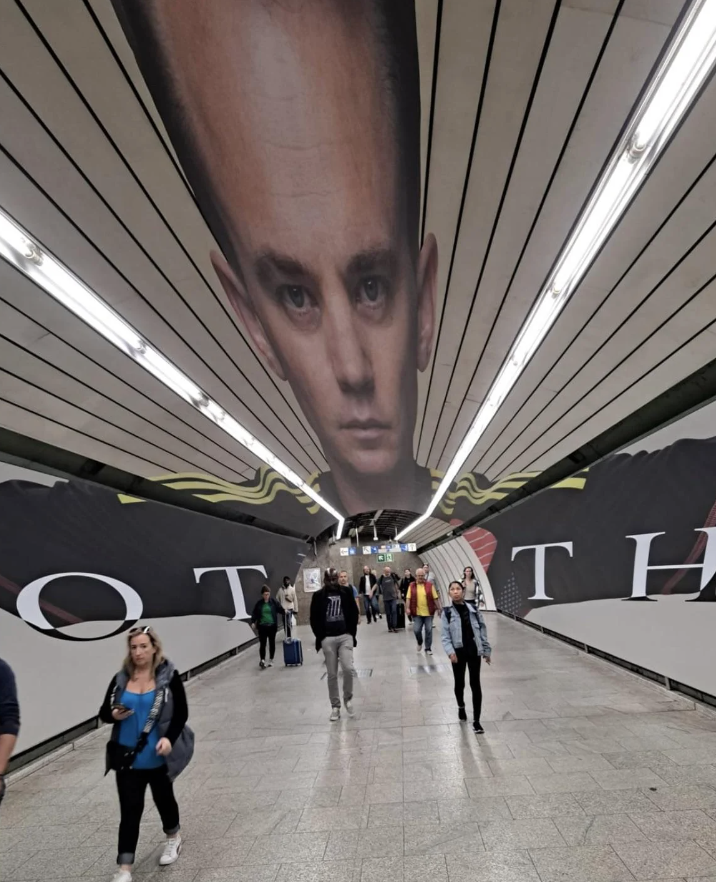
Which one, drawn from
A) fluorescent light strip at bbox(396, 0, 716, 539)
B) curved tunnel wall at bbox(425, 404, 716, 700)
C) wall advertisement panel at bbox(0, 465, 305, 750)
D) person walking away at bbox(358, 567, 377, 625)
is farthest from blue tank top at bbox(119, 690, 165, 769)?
person walking away at bbox(358, 567, 377, 625)

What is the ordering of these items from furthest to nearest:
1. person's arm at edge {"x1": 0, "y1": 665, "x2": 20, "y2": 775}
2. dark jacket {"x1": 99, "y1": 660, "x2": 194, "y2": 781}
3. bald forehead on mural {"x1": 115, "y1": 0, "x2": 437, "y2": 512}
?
dark jacket {"x1": 99, "y1": 660, "x2": 194, "y2": 781}, bald forehead on mural {"x1": 115, "y1": 0, "x2": 437, "y2": 512}, person's arm at edge {"x1": 0, "y1": 665, "x2": 20, "y2": 775}

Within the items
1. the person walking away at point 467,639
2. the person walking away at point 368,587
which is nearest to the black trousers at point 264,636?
the person walking away at point 368,587

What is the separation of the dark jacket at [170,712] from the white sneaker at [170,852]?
442mm

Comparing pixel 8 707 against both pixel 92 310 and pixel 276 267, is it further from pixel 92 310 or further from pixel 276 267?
pixel 276 267

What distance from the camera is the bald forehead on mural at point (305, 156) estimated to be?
2.96m

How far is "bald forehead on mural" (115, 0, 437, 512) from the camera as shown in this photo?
2.96 meters

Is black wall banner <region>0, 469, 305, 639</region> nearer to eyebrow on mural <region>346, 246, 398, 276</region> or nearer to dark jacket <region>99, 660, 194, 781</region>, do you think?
dark jacket <region>99, 660, 194, 781</region>

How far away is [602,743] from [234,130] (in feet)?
18.9

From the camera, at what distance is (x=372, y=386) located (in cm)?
760

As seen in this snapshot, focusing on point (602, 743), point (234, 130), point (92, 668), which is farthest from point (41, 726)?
point (234, 130)

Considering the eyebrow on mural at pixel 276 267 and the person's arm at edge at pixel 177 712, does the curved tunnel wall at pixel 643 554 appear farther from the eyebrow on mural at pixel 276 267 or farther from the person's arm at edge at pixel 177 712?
the person's arm at edge at pixel 177 712

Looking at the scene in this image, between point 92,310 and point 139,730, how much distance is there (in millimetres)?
3647

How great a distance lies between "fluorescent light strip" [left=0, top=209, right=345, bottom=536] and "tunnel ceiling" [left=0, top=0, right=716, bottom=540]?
0.10 m

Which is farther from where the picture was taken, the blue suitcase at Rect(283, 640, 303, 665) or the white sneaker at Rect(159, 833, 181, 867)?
the blue suitcase at Rect(283, 640, 303, 665)
